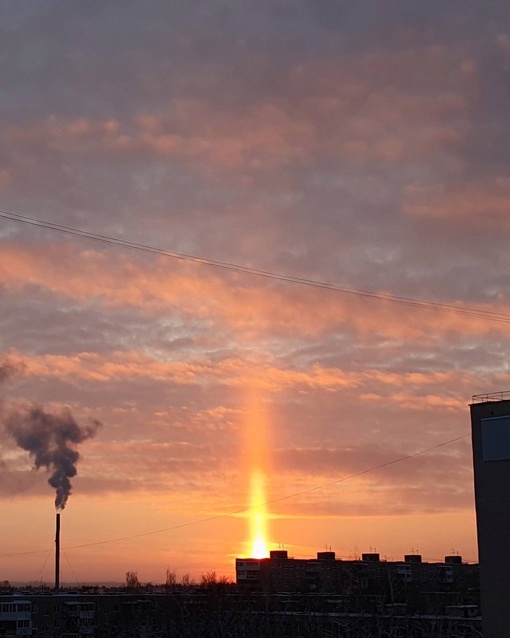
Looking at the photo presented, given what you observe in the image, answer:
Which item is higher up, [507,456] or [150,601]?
[507,456]

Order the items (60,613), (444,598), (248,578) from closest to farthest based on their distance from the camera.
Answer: (60,613), (444,598), (248,578)

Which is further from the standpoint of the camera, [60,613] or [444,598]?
[444,598]

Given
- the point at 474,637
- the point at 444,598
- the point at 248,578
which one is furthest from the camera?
the point at 248,578

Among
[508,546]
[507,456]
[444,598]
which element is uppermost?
[507,456]

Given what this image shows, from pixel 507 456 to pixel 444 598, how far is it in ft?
355

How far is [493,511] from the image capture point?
55.1 metres

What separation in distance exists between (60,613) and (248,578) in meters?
83.7

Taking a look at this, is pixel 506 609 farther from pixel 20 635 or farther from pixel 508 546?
pixel 20 635

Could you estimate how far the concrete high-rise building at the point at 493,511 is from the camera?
5381 cm

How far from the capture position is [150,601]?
13088 centimetres

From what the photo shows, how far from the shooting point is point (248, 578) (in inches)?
7643

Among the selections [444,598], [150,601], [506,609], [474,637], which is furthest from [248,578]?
[506,609]

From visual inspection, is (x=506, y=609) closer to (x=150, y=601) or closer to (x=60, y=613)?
(x=60, y=613)

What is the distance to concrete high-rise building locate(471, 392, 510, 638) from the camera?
53.8 m
